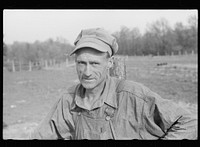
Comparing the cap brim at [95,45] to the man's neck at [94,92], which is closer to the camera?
the cap brim at [95,45]

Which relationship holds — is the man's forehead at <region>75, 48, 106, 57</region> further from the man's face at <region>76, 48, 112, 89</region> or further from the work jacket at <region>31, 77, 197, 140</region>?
the work jacket at <region>31, 77, 197, 140</region>

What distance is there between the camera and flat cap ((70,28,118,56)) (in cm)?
158

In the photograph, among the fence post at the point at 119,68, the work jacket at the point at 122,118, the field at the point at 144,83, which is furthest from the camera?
the field at the point at 144,83

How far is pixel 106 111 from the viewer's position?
165 cm

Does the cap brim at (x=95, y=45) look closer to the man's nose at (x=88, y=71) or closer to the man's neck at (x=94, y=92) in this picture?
the man's nose at (x=88, y=71)

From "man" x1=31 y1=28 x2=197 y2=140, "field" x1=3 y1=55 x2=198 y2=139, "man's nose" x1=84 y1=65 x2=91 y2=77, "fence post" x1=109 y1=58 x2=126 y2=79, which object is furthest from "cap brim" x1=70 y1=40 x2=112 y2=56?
"field" x1=3 y1=55 x2=198 y2=139

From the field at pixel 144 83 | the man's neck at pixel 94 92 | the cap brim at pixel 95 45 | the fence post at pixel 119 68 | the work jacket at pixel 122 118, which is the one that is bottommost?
the field at pixel 144 83

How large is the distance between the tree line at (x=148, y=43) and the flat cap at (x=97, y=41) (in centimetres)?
43

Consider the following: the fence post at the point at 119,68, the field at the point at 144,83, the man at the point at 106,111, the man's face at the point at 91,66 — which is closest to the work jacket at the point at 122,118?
the man at the point at 106,111

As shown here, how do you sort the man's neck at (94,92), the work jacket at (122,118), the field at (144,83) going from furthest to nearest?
the field at (144,83) → the man's neck at (94,92) → the work jacket at (122,118)

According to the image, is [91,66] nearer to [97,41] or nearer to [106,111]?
[97,41]

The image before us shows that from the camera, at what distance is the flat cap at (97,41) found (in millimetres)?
1582

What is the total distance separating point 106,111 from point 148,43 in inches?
397

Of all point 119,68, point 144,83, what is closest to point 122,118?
point 119,68
